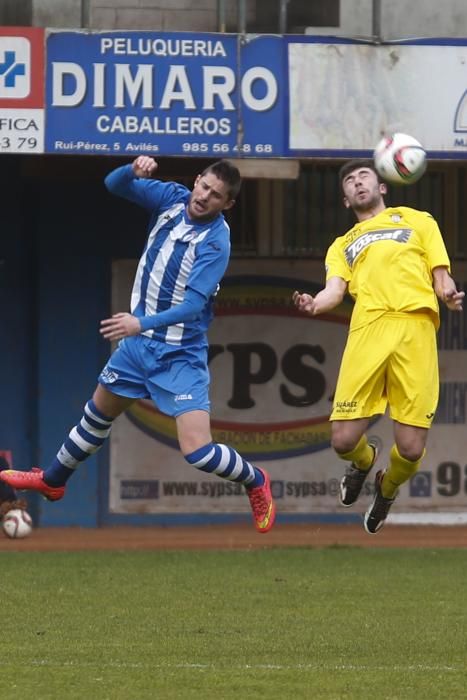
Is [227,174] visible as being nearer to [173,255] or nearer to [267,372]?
[173,255]

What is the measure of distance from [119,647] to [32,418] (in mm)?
7501

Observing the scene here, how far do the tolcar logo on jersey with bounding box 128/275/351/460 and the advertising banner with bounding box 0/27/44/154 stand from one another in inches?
Answer: 136

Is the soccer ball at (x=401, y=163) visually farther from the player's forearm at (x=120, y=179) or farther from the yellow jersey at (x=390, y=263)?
the player's forearm at (x=120, y=179)

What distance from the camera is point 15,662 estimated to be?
873cm

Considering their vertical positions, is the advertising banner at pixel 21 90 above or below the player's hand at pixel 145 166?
above

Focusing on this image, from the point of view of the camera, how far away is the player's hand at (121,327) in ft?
29.1

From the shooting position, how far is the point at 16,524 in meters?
14.7

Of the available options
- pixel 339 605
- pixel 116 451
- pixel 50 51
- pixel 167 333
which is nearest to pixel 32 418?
pixel 116 451

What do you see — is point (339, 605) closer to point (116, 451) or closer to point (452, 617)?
point (452, 617)

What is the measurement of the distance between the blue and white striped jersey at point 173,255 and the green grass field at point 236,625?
1.76 metres

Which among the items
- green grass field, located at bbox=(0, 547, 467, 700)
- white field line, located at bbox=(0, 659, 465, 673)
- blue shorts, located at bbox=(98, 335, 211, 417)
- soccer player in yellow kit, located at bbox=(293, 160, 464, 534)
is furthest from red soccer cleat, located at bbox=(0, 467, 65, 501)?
soccer player in yellow kit, located at bbox=(293, 160, 464, 534)

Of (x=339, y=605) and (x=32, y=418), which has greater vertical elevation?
(x=32, y=418)

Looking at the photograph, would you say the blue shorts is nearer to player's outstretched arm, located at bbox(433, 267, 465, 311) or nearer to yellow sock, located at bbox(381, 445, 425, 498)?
yellow sock, located at bbox(381, 445, 425, 498)

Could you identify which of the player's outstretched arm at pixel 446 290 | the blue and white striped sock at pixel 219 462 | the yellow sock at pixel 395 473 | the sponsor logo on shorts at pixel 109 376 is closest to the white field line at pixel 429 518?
the yellow sock at pixel 395 473
